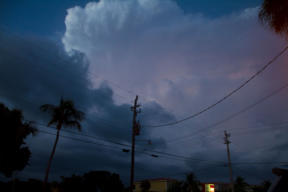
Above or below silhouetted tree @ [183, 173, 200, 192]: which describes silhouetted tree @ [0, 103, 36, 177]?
above

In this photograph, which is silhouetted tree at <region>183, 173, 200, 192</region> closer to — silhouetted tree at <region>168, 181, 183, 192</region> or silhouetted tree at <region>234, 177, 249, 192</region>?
silhouetted tree at <region>168, 181, 183, 192</region>

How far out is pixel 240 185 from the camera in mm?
60656

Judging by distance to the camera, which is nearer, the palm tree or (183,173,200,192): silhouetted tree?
the palm tree

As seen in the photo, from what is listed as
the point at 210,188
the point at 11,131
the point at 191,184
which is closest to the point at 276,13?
the point at 210,188

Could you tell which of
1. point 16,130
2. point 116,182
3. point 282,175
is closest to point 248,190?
point 116,182

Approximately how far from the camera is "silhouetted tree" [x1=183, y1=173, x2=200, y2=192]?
6281 centimetres

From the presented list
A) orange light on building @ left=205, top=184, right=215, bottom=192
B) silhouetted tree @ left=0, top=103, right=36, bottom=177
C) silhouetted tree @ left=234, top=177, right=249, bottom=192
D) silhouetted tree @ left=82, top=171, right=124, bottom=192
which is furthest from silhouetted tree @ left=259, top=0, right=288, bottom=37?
silhouetted tree @ left=234, top=177, right=249, bottom=192

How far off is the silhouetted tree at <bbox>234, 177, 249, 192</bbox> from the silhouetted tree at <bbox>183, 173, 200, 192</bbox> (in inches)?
423

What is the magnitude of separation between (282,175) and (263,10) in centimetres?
716

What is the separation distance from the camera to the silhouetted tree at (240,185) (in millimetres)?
59812

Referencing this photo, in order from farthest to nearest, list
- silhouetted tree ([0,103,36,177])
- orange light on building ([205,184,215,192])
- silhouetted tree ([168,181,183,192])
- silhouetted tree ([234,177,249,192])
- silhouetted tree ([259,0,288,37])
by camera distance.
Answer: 1. silhouetted tree ([168,181,183,192])
2. silhouetted tree ([234,177,249,192])
3. silhouetted tree ([0,103,36,177])
4. orange light on building ([205,184,215,192])
5. silhouetted tree ([259,0,288,37])

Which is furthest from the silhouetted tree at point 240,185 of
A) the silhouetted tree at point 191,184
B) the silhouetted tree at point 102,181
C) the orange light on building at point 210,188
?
the orange light on building at point 210,188

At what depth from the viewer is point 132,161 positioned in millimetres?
23875

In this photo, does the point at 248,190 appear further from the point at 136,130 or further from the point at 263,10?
the point at 263,10
